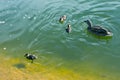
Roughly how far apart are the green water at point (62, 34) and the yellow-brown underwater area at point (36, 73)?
0.99 feet

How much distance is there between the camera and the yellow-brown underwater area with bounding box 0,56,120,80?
12.7m

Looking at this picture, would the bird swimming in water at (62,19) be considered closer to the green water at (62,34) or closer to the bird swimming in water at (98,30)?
the green water at (62,34)

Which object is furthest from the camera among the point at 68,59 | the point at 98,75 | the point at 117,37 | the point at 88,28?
the point at 88,28

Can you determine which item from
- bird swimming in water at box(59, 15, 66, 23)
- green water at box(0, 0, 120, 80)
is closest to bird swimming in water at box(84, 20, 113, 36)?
green water at box(0, 0, 120, 80)

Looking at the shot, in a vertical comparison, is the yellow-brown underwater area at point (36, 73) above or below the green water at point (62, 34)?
below

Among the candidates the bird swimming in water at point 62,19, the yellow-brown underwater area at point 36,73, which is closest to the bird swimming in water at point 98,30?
the bird swimming in water at point 62,19

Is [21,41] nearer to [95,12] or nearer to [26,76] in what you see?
[26,76]

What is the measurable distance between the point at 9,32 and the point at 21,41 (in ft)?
4.55

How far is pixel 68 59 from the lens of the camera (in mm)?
14062

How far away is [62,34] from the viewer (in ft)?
52.7

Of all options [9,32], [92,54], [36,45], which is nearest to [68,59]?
[92,54]

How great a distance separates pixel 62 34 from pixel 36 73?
355cm

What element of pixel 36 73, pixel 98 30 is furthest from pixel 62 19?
pixel 36 73

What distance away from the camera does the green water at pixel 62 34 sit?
45.4 feet
